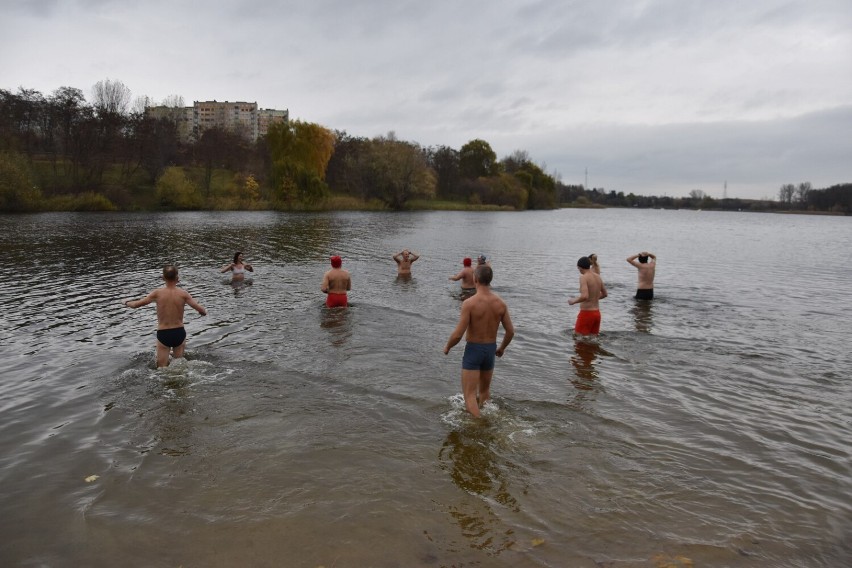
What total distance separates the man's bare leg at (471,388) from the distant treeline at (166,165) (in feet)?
189

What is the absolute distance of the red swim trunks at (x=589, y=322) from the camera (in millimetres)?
12219

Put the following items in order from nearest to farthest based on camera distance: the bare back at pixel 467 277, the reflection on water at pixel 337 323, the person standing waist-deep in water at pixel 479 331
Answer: the person standing waist-deep in water at pixel 479 331 < the reflection on water at pixel 337 323 < the bare back at pixel 467 277

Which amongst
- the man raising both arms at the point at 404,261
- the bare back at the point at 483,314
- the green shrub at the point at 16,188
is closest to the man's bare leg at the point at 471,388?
the bare back at the point at 483,314

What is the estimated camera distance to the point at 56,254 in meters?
24.9

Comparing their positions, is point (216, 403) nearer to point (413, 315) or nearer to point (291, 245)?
point (413, 315)

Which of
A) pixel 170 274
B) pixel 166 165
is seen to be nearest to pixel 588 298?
pixel 170 274

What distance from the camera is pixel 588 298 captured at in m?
11.9

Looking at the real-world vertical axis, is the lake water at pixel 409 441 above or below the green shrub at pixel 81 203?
below

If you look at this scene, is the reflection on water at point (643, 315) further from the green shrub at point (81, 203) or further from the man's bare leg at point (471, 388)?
the green shrub at point (81, 203)

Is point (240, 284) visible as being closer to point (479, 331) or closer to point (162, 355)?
point (162, 355)

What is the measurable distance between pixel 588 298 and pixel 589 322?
2.36 ft

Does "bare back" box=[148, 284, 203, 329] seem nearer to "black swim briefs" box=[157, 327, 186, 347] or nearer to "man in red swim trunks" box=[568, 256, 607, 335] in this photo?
"black swim briefs" box=[157, 327, 186, 347]

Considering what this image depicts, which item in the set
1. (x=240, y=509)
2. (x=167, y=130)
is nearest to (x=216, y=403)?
(x=240, y=509)

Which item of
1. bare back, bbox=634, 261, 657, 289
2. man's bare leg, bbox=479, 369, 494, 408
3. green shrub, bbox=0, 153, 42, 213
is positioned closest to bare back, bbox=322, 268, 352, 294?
man's bare leg, bbox=479, 369, 494, 408
